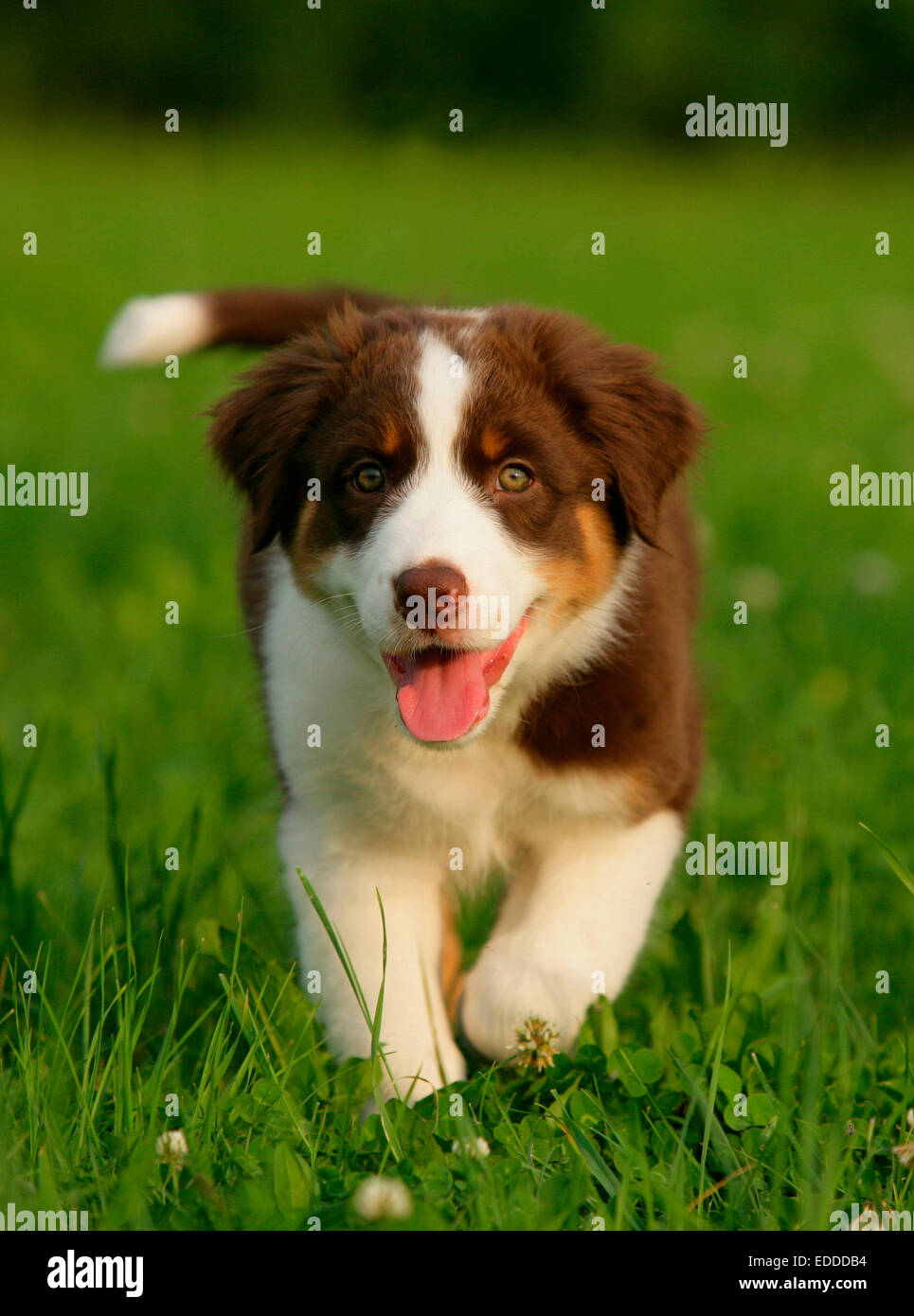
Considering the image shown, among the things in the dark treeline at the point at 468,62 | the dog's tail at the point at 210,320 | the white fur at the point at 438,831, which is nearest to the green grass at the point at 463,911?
the white fur at the point at 438,831

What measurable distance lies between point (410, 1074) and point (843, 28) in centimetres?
2366

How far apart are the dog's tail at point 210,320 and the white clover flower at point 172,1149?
6.62 ft

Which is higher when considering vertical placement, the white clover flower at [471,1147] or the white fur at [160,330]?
the white fur at [160,330]

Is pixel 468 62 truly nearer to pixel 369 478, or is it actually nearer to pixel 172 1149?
pixel 369 478

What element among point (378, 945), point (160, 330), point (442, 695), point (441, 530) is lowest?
point (378, 945)

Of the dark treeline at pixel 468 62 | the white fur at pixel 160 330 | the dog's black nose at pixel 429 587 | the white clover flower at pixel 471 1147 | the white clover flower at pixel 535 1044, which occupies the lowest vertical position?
the white clover flower at pixel 471 1147

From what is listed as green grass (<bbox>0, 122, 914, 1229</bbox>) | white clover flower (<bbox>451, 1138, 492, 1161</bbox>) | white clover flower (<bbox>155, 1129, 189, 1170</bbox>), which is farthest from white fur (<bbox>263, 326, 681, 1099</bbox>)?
white clover flower (<bbox>155, 1129, 189, 1170</bbox>)

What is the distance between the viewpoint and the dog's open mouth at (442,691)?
2641 millimetres

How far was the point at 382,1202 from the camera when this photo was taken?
206 cm

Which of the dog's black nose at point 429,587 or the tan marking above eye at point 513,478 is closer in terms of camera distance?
the dog's black nose at point 429,587

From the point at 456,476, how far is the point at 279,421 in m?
0.42

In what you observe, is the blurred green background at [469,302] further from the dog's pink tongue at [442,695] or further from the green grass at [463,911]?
the dog's pink tongue at [442,695]

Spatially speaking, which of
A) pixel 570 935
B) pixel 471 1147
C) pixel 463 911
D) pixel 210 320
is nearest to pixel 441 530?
pixel 570 935
